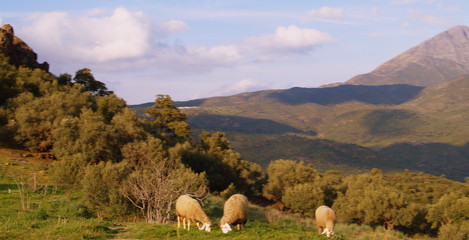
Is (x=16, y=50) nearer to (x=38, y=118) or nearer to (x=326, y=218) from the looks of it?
(x=38, y=118)

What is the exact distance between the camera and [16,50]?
58.1m

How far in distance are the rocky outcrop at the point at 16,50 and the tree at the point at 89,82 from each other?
5.16 meters

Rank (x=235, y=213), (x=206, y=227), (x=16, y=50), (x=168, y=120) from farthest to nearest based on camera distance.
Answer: (x=168, y=120), (x=16, y=50), (x=235, y=213), (x=206, y=227)

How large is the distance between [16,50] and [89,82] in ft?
38.7

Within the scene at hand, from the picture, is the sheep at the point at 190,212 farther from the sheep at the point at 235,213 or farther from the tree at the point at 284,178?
the tree at the point at 284,178

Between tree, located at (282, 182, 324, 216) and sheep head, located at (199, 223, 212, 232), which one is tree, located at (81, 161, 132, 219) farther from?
tree, located at (282, 182, 324, 216)

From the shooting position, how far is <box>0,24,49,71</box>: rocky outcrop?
181 ft

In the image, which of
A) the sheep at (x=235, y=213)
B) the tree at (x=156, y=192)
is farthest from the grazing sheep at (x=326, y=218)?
the tree at (x=156, y=192)

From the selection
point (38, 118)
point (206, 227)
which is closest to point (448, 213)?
point (206, 227)

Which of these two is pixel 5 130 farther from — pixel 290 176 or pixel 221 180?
pixel 290 176

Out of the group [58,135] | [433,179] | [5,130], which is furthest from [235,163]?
[433,179]

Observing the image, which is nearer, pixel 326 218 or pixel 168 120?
pixel 326 218

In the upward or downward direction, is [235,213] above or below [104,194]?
above

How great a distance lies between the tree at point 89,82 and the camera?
64750 mm
